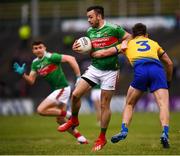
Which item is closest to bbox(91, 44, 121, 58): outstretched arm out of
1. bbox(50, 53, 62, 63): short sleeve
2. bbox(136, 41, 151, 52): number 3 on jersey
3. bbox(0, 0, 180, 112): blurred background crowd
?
bbox(136, 41, 151, 52): number 3 on jersey

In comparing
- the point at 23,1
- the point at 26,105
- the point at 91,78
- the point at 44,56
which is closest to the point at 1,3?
the point at 23,1

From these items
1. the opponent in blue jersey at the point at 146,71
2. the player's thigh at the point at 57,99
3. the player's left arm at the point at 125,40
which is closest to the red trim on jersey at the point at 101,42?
the player's left arm at the point at 125,40

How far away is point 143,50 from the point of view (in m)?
15.0

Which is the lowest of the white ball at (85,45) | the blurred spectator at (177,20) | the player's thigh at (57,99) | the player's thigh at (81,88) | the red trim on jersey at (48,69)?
the blurred spectator at (177,20)

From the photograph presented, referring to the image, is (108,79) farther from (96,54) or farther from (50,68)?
(50,68)

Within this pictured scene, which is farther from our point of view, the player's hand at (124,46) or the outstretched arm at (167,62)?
the player's hand at (124,46)

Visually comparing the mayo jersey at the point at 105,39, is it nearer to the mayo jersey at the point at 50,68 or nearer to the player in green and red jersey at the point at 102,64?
the player in green and red jersey at the point at 102,64

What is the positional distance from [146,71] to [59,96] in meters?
4.36

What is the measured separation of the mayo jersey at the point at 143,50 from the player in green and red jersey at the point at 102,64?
18.2 inches

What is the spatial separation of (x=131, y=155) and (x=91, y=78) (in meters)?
2.55

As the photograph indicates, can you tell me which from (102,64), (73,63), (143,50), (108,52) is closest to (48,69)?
(73,63)

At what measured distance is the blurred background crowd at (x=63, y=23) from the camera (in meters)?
42.9

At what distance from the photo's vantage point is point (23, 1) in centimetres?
5225

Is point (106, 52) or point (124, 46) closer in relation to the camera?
point (124, 46)
